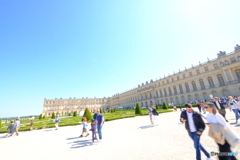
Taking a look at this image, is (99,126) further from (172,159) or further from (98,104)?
(98,104)

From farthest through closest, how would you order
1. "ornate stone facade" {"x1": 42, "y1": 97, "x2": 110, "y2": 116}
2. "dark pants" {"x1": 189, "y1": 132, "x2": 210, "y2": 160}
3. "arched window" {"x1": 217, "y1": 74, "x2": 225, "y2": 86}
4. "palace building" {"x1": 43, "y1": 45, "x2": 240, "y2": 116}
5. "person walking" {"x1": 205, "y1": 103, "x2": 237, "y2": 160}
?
"ornate stone facade" {"x1": 42, "y1": 97, "x2": 110, "y2": 116}, "arched window" {"x1": 217, "y1": 74, "x2": 225, "y2": 86}, "palace building" {"x1": 43, "y1": 45, "x2": 240, "y2": 116}, "dark pants" {"x1": 189, "y1": 132, "x2": 210, "y2": 160}, "person walking" {"x1": 205, "y1": 103, "x2": 237, "y2": 160}

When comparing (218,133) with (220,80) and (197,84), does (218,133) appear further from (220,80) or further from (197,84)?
(197,84)

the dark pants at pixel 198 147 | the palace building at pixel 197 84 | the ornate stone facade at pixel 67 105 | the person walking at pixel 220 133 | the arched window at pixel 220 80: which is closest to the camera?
the person walking at pixel 220 133

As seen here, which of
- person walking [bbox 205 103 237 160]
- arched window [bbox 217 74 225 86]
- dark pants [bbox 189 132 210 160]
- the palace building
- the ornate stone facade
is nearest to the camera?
person walking [bbox 205 103 237 160]

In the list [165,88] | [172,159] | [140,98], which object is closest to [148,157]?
[172,159]

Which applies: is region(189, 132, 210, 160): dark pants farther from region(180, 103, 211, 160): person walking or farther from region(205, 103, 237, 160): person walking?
region(205, 103, 237, 160): person walking

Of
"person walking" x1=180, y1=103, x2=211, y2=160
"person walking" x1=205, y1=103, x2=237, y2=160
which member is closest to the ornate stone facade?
"person walking" x1=180, y1=103, x2=211, y2=160

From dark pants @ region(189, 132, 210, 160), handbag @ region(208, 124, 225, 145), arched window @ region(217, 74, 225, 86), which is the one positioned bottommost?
dark pants @ region(189, 132, 210, 160)

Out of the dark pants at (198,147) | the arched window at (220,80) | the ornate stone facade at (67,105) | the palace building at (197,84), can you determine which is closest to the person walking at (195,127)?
the dark pants at (198,147)

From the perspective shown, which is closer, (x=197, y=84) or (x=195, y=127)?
(x=195, y=127)

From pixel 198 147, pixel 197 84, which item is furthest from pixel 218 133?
pixel 197 84

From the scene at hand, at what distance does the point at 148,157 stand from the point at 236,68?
38904 mm

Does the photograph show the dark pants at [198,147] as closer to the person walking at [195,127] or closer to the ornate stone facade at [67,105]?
the person walking at [195,127]

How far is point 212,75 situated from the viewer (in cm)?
3397
